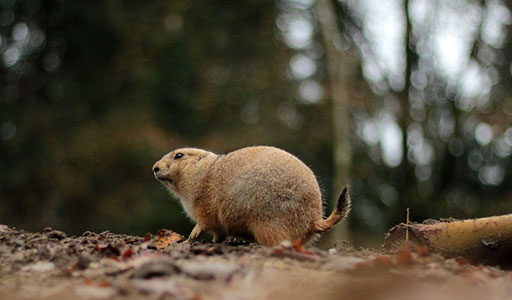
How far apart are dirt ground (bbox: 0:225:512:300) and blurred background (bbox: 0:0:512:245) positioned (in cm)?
1056

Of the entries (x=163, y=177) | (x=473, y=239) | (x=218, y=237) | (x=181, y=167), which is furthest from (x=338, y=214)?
(x=163, y=177)

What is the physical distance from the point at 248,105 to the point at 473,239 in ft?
39.0

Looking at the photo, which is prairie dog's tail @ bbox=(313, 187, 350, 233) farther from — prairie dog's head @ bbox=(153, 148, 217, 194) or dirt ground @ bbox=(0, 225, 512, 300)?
prairie dog's head @ bbox=(153, 148, 217, 194)

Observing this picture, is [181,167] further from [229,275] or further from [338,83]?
[338,83]

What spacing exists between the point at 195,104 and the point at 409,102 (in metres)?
5.42

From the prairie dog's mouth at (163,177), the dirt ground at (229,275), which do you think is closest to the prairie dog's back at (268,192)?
the dirt ground at (229,275)

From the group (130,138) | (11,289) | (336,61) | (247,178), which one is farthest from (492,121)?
(11,289)

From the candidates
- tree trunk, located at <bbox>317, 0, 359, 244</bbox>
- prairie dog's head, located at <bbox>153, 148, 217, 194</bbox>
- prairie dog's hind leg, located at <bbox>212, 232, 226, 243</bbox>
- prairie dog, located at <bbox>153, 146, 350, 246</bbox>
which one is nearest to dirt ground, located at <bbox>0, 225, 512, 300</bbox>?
prairie dog, located at <bbox>153, 146, 350, 246</bbox>

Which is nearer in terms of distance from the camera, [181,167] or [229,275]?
[229,275]

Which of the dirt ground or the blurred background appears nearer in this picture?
the dirt ground

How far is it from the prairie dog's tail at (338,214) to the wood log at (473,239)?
1.68 feet

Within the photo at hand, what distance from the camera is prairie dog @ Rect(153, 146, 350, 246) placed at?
503 centimetres

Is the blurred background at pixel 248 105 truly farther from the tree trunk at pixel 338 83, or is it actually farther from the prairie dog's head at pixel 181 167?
the prairie dog's head at pixel 181 167

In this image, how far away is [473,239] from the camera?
495 cm
